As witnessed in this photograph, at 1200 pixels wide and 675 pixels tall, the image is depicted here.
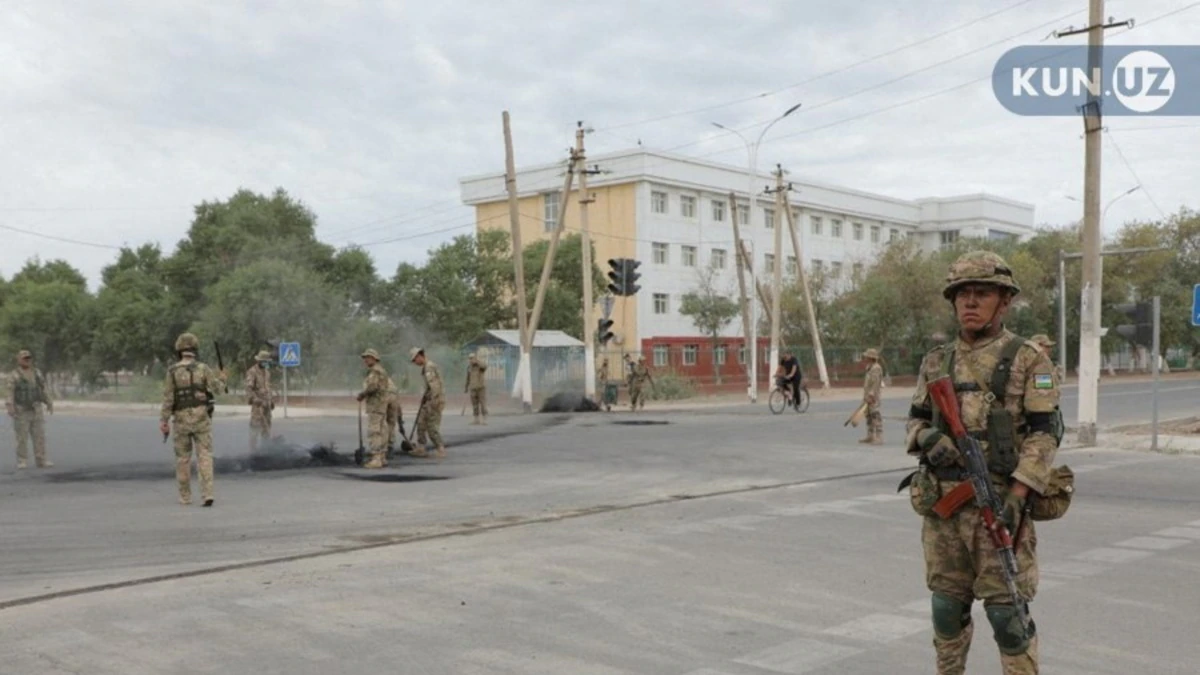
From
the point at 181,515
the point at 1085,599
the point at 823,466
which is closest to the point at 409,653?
the point at 1085,599

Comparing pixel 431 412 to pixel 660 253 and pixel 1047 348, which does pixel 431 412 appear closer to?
pixel 1047 348

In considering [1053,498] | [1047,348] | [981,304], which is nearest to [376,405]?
[1047,348]

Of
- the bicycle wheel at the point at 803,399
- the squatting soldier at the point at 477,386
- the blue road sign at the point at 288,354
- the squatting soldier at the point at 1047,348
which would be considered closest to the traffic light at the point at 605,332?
the bicycle wheel at the point at 803,399

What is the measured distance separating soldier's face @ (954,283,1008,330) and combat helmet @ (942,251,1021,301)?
3 cm

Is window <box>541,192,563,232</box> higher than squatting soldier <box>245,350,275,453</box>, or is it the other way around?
window <box>541,192,563,232</box>

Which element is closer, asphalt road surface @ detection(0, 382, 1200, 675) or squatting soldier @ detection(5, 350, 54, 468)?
asphalt road surface @ detection(0, 382, 1200, 675)

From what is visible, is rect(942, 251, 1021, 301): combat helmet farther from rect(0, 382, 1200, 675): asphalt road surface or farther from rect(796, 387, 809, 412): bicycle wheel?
rect(796, 387, 809, 412): bicycle wheel

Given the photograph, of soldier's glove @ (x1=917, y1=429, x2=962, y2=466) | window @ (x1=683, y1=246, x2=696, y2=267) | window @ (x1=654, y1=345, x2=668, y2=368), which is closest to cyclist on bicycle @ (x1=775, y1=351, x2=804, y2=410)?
soldier's glove @ (x1=917, y1=429, x2=962, y2=466)

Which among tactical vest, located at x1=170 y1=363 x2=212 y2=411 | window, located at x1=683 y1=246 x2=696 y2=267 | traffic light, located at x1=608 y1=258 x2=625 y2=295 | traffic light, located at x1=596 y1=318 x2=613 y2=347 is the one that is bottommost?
tactical vest, located at x1=170 y1=363 x2=212 y2=411

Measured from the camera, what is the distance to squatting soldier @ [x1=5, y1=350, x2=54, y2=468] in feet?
51.9

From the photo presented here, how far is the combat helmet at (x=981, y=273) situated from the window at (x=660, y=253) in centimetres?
6161

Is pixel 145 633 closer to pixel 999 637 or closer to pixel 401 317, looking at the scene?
pixel 999 637

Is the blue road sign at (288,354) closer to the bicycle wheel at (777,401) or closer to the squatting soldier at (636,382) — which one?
the squatting soldier at (636,382)

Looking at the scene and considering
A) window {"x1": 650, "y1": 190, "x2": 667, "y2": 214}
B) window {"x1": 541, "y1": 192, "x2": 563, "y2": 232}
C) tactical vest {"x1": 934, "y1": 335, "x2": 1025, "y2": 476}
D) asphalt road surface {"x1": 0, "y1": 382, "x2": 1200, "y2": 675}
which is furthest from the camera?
window {"x1": 541, "y1": 192, "x2": 563, "y2": 232}
